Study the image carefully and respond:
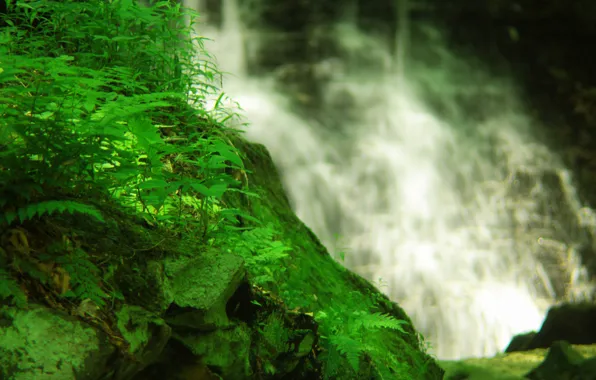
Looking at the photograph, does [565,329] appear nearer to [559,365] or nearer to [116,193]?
[559,365]

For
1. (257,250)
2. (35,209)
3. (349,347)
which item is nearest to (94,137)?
(35,209)

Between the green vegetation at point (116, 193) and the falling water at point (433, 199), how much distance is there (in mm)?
6163

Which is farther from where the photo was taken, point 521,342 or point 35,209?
point 521,342

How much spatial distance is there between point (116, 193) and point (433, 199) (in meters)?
9.29

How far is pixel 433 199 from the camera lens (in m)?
11.0

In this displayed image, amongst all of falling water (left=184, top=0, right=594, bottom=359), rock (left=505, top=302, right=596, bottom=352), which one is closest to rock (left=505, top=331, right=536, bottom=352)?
rock (left=505, top=302, right=596, bottom=352)

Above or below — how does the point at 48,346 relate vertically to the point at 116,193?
below

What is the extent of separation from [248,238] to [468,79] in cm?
1242

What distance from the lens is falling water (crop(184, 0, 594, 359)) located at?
9602mm

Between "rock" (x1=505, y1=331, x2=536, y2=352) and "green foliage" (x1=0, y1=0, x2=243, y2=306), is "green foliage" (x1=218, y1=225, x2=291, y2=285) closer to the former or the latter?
"green foliage" (x1=0, y1=0, x2=243, y2=306)

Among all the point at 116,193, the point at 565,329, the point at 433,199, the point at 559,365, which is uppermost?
the point at 116,193

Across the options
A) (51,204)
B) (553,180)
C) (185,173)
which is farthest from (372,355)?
(553,180)

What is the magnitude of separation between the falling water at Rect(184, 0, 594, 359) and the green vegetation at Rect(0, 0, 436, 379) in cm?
616

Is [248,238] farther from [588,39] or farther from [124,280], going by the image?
[588,39]
